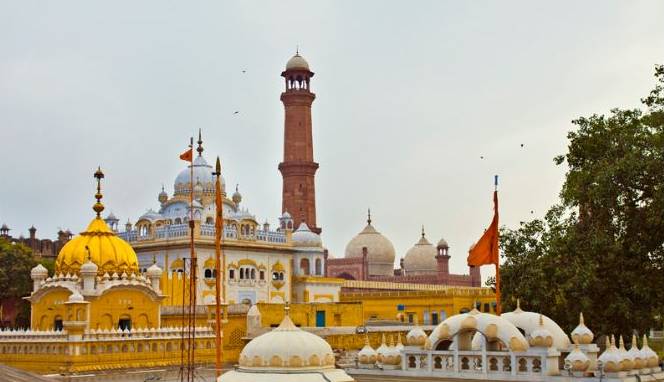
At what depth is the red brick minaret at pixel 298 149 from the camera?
63781 millimetres


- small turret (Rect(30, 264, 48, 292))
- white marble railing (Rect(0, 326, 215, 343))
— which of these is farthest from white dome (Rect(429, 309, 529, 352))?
small turret (Rect(30, 264, 48, 292))

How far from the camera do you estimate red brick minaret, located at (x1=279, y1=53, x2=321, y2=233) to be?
63781 millimetres

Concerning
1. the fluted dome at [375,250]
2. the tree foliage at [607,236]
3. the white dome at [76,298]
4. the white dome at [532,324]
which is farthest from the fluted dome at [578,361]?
the fluted dome at [375,250]

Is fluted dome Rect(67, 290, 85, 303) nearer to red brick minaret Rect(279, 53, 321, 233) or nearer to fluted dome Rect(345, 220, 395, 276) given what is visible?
red brick minaret Rect(279, 53, 321, 233)

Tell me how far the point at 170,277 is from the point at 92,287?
423 inches

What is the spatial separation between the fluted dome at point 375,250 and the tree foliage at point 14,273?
30654 mm

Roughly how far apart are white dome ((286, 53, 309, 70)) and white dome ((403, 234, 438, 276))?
22026mm

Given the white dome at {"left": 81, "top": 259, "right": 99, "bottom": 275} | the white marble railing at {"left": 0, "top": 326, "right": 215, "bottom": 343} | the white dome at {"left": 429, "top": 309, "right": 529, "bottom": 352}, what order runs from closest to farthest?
the white dome at {"left": 429, "top": 309, "right": 529, "bottom": 352}, the white marble railing at {"left": 0, "top": 326, "right": 215, "bottom": 343}, the white dome at {"left": 81, "top": 259, "right": 99, "bottom": 275}

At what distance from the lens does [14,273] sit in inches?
1994

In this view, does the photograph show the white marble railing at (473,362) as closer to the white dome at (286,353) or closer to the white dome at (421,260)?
the white dome at (286,353)

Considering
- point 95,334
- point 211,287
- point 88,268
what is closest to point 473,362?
point 95,334

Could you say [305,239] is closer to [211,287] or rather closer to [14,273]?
[211,287]

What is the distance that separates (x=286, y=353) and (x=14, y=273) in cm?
4067

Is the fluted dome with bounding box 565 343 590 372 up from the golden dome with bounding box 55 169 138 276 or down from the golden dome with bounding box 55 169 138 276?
down
